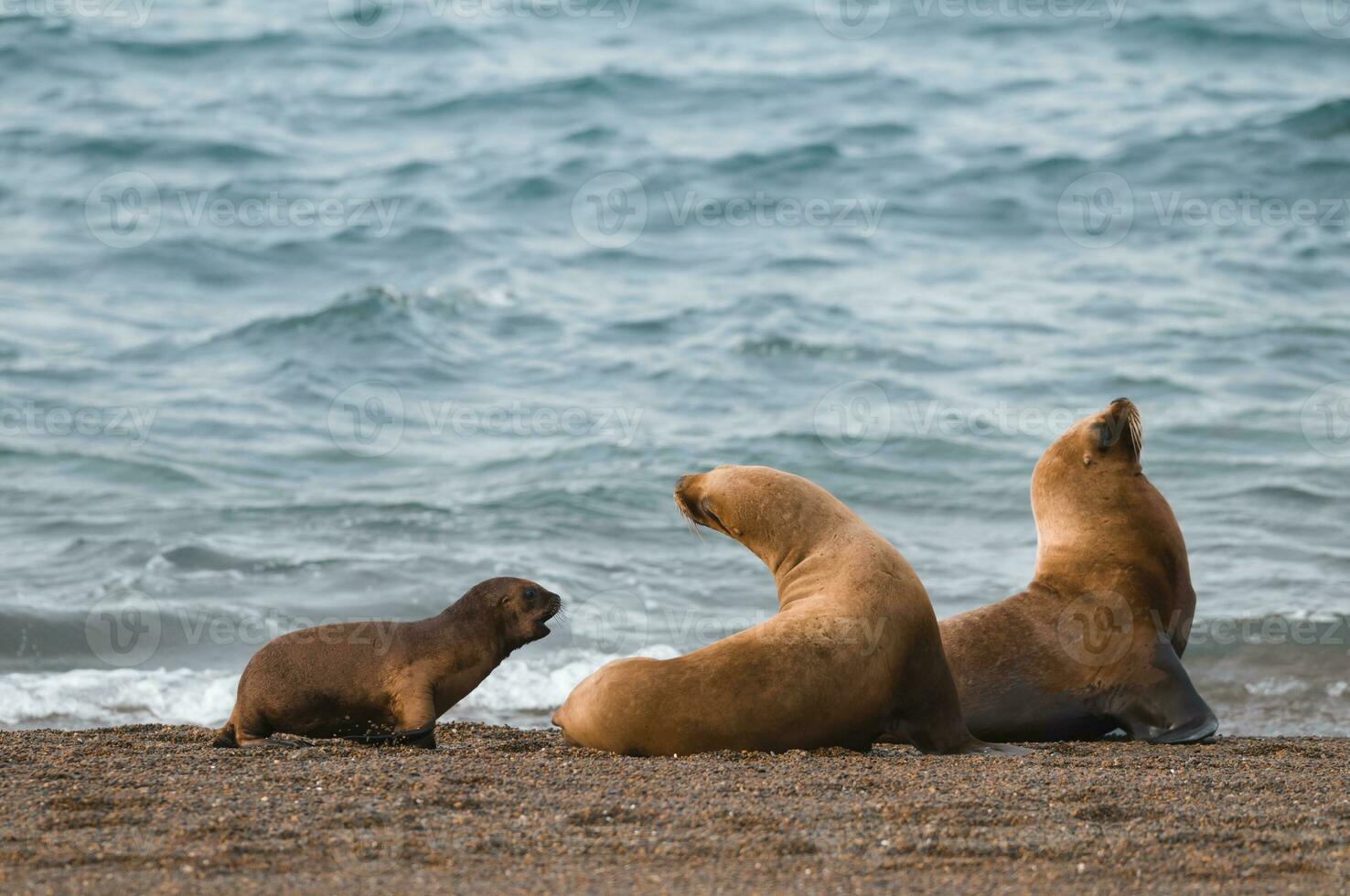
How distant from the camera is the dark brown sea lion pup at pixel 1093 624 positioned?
6.34m

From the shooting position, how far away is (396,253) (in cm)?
1941

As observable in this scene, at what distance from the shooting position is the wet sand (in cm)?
382

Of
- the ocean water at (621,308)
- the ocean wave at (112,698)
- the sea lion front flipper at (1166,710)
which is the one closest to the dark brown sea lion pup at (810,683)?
the sea lion front flipper at (1166,710)

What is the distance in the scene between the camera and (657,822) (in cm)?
440

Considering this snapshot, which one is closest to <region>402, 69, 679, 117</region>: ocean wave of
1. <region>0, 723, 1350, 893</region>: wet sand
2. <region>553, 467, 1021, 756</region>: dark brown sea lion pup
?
<region>553, 467, 1021, 756</region>: dark brown sea lion pup

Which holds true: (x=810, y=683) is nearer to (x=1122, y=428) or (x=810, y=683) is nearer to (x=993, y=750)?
(x=993, y=750)

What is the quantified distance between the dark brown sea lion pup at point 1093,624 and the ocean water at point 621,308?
1.63m

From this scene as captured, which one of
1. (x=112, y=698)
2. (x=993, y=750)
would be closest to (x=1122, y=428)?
(x=993, y=750)

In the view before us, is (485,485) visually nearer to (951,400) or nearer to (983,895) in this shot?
(951,400)

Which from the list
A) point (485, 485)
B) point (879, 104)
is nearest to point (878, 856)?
point (485, 485)

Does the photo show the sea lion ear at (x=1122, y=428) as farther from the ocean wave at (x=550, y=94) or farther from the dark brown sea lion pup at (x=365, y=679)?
the ocean wave at (x=550, y=94)

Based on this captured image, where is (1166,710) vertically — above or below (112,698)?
above

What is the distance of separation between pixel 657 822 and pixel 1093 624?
9.08ft

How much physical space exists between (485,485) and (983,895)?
9185mm
